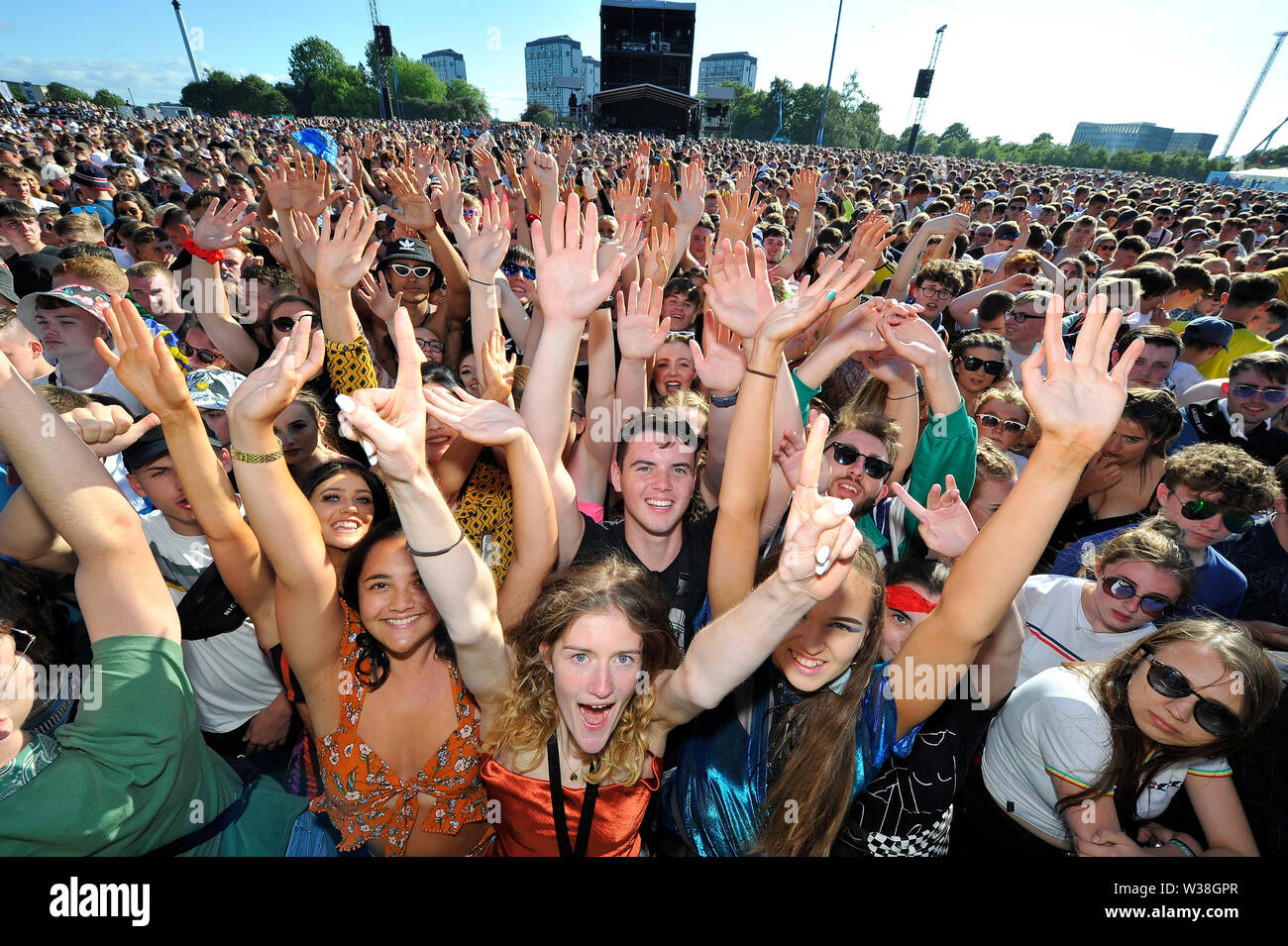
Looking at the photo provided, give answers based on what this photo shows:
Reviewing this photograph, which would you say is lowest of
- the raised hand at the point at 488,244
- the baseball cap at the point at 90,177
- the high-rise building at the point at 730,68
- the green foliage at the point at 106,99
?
the baseball cap at the point at 90,177

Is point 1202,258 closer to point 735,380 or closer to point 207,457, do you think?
point 735,380

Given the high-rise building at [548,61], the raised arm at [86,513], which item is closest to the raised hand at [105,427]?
the raised arm at [86,513]

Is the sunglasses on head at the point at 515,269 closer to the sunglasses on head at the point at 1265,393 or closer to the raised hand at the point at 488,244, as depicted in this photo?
the raised hand at the point at 488,244

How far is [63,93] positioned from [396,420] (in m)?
78.7

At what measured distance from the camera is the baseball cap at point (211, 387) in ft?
9.05

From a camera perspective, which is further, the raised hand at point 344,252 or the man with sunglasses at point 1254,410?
the man with sunglasses at point 1254,410

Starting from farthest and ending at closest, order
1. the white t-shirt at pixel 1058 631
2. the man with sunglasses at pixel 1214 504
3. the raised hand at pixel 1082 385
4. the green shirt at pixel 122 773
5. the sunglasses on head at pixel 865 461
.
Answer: the sunglasses on head at pixel 865 461, the man with sunglasses at pixel 1214 504, the white t-shirt at pixel 1058 631, the raised hand at pixel 1082 385, the green shirt at pixel 122 773

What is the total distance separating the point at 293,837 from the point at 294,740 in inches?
22.4

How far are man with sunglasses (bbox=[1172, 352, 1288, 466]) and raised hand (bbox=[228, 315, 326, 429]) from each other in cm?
489

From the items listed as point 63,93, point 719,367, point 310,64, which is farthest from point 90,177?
point 310,64

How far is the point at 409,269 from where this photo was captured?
4875 millimetres

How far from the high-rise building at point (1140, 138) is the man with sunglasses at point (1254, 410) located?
119 meters

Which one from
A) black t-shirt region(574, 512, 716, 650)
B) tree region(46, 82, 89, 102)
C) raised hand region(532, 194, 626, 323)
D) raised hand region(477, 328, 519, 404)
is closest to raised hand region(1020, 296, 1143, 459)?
black t-shirt region(574, 512, 716, 650)

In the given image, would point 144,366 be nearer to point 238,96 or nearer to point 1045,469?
point 1045,469
